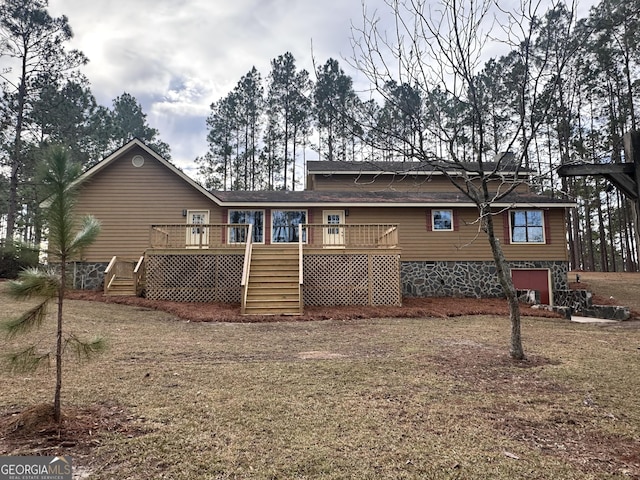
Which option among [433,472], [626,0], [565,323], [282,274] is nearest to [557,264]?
[565,323]

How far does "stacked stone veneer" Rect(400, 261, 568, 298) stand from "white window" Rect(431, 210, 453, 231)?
1.45 metres

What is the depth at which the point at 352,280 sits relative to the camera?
1180 cm

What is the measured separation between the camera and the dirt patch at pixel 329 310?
9539 millimetres

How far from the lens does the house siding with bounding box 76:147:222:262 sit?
13.8 metres

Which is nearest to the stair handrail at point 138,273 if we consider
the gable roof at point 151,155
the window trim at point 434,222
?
the gable roof at point 151,155

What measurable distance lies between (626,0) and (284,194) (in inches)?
682

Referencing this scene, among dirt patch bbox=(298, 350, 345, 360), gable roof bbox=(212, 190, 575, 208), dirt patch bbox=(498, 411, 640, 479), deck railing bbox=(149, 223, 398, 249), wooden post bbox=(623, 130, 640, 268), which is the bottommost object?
dirt patch bbox=(498, 411, 640, 479)

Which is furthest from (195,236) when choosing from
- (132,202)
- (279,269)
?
(279,269)

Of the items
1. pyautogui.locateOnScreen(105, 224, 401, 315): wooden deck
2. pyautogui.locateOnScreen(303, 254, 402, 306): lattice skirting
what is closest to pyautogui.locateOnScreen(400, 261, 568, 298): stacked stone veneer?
pyautogui.locateOnScreen(303, 254, 402, 306): lattice skirting

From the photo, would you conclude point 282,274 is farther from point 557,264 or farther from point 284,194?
point 557,264

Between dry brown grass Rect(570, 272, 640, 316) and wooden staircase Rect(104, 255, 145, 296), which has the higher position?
wooden staircase Rect(104, 255, 145, 296)

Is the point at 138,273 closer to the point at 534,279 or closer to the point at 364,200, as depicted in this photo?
the point at 364,200

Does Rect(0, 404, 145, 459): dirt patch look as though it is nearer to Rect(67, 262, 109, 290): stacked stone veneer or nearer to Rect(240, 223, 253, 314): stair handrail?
Rect(240, 223, 253, 314): stair handrail

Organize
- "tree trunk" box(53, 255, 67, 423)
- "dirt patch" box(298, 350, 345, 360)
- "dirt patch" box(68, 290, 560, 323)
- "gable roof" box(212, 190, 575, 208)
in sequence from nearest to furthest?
"tree trunk" box(53, 255, 67, 423) < "dirt patch" box(298, 350, 345, 360) < "dirt patch" box(68, 290, 560, 323) < "gable roof" box(212, 190, 575, 208)
